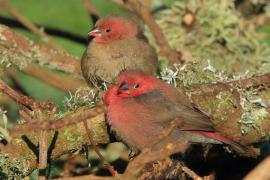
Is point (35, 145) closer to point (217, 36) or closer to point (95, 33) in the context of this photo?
point (95, 33)

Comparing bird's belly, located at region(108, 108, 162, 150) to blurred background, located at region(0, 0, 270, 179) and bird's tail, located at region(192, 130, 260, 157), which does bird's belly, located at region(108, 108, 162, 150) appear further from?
blurred background, located at region(0, 0, 270, 179)

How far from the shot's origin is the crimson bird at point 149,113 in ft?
14.0

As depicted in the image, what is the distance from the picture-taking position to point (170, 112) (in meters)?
4.34

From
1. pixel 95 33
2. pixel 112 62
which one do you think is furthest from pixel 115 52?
pixel 95 33

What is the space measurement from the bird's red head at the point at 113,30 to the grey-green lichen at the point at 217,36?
3.38 feet

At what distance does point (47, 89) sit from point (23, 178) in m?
2.98

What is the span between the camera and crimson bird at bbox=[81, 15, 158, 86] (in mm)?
5301

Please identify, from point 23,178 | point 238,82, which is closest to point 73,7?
point 238,82

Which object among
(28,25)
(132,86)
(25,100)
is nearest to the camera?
(25,100)

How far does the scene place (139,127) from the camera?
169 inches

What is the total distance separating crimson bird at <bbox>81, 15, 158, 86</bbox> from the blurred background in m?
0.77

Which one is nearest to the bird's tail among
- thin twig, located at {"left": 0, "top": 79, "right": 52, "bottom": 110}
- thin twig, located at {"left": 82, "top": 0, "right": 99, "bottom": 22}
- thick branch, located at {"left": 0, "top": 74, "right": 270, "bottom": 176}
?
thick branch, located at {"left": 0, "top": 74, "right": 270, "bottom": 176}

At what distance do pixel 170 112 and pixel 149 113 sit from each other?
13cm

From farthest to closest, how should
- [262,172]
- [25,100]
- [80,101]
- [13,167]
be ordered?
[80,101], [13,167], [25,100], [262,172]
